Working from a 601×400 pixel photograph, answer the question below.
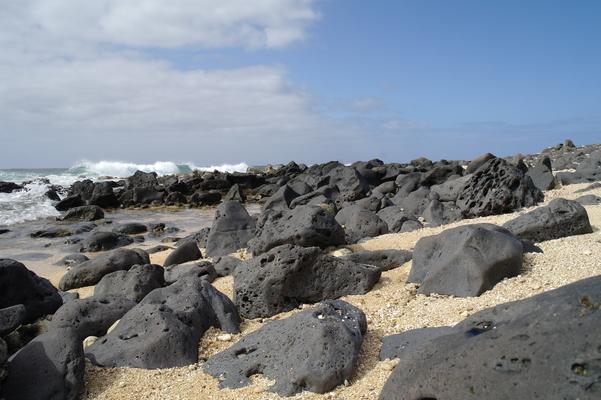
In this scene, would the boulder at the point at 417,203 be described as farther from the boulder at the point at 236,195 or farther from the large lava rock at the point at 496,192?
the boulder at the point at 236,195

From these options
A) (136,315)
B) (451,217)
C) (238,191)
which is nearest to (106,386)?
(136,315)

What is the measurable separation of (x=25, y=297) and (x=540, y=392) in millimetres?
5725

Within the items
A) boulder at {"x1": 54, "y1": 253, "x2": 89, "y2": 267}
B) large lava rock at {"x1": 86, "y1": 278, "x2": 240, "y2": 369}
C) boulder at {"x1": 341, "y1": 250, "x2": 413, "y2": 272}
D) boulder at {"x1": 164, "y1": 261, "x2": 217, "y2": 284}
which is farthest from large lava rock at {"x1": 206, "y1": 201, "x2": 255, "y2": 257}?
large lava rock at {"x1": 86, "y1": 278, "x2": 240, "y2": 369}

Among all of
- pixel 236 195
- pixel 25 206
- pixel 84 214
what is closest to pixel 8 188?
pixel 25 206

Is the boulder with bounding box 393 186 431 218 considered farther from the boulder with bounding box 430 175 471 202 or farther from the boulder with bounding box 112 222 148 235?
the boulder with bounding box 112 222 148 235

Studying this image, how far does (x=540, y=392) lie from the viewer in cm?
216

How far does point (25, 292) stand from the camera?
6.06 m

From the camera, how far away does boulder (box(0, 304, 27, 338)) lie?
16.1ft

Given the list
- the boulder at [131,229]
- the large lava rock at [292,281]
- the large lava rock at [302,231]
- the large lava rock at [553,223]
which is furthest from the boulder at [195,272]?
the boulder at [131,229]

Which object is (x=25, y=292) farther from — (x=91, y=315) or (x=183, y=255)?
(x=183, y=255)

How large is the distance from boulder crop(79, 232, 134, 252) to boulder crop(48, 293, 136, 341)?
725 centimetres

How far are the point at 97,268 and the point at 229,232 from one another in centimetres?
253

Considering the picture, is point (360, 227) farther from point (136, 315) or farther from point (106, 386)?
point (106, 386)

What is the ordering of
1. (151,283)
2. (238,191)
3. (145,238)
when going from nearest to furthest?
(151,283) → (145,238) → (238,191)
